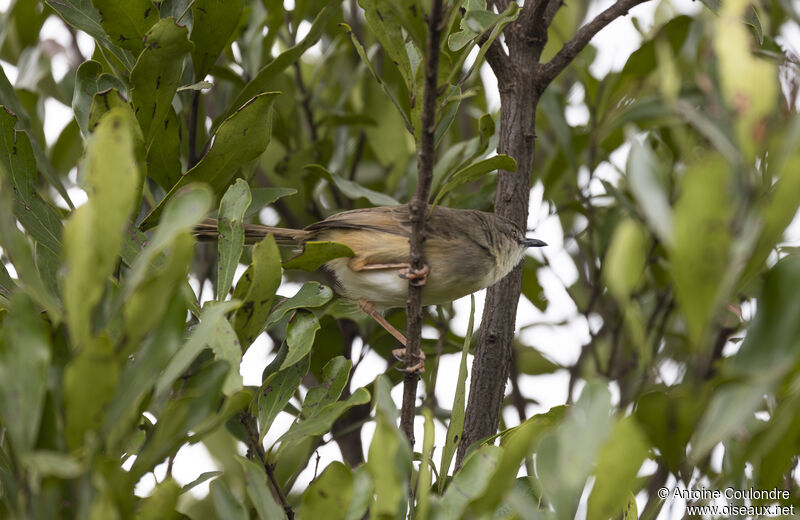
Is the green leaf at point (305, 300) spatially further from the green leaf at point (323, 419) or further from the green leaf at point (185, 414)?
the green leaf at point (185, 414)

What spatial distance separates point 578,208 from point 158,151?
6.90 ft

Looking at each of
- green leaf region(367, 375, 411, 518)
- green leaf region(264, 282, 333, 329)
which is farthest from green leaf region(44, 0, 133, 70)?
green leaf region(367, 375, 411, 518)

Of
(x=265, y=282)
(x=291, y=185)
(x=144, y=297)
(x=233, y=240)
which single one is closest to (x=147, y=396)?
(x=144, y=297)

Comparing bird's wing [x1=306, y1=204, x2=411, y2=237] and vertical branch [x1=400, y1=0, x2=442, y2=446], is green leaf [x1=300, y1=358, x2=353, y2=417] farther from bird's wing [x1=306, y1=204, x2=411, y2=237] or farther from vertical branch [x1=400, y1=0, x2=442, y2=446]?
bird's wing [x1=306, y1=204, x2=411, y2=237]

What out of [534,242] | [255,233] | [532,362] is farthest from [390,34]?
[532,362]

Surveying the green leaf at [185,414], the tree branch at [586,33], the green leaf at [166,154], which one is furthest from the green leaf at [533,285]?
the green leaf at [185,414]

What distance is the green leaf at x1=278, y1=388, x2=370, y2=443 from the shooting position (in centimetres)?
181

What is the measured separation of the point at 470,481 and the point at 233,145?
3.61ft

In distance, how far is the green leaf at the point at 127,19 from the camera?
214 centimetres

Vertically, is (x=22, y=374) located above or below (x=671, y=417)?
above

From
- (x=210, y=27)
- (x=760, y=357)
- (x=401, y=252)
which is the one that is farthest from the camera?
(x=401, y=252)

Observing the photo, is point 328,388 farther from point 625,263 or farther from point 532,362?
point 532,362

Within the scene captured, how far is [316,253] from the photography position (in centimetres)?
228

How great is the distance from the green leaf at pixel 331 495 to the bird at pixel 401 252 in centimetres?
196
